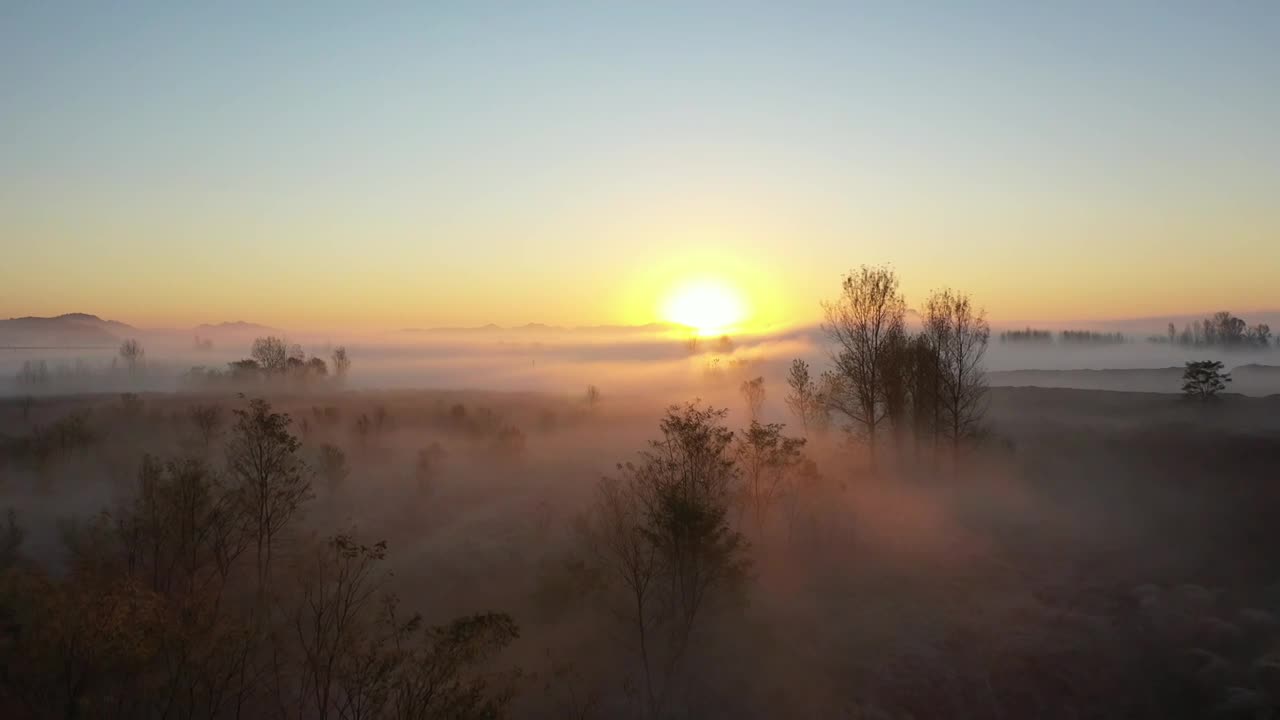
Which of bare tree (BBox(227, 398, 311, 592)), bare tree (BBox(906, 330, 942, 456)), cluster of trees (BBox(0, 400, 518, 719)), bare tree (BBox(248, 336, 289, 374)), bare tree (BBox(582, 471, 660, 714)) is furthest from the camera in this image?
bare tree (BBox(248, 336, 289, 374))

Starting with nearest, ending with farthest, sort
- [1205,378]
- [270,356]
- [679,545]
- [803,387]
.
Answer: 1. [679,545]
2. [803,387]
3. [1205,378]
4. [270,356]

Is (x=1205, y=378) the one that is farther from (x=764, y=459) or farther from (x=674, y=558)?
(x=674, y=558)

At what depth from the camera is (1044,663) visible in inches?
1064

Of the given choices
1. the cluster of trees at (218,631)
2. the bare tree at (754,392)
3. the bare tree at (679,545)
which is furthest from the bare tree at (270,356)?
the bare tree at (679,545)

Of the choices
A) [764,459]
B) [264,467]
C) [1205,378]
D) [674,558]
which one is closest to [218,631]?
[264,467]

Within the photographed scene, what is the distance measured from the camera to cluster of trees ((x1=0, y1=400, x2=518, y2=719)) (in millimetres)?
18859

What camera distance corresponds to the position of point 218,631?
22.0 metres

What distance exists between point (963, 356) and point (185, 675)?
48989mm

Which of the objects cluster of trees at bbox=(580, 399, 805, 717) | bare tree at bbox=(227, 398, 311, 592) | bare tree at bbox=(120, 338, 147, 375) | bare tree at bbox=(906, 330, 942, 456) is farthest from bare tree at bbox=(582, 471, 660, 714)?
bare tree at bbox=(120, 338, 147, 375)

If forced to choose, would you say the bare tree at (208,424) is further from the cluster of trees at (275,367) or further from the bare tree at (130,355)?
the bare tree at (130,355)

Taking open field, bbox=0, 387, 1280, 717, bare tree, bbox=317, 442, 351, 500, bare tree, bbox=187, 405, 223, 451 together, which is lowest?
open field, bbox=0, 387, 1280, 717

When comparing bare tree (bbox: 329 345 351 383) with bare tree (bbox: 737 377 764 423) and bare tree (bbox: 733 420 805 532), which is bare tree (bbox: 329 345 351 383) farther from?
bare tree (bbox: 733 420 805 532)

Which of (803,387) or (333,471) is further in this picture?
(803,387)

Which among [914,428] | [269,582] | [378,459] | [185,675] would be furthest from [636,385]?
[185,675]
